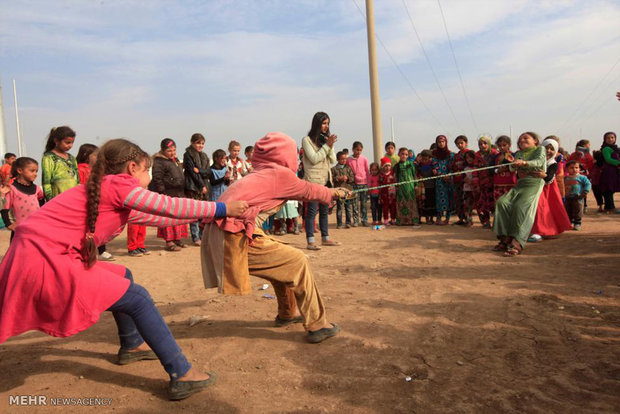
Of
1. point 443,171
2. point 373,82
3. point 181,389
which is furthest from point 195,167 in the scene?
point 373,82

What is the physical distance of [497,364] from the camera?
3172 millimetres

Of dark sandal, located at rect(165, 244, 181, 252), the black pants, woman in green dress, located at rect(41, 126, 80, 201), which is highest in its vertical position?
woman in green dress, located at rect(41, 126, 80, 201)

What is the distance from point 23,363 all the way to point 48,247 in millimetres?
1574

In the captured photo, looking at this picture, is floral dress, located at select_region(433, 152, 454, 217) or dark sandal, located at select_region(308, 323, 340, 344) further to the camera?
floral dress, located at select_region(433, 152, 454, 217)

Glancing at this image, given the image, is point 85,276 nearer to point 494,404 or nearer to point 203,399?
point 203,399

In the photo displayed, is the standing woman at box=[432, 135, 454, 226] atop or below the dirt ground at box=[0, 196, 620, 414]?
atop

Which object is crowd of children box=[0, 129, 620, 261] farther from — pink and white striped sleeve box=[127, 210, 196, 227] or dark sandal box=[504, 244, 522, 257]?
pink and white striped sleeve box=[127, 210, 196, 227]

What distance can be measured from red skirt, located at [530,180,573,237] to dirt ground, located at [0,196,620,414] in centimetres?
178

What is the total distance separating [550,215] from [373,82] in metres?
9.05

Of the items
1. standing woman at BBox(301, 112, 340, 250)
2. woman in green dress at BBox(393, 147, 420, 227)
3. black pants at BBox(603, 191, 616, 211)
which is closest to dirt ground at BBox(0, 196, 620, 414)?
standing woman at BBox(301, 112, 340, 250)

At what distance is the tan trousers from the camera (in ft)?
11.5

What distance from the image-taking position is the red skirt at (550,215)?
25.4 ft

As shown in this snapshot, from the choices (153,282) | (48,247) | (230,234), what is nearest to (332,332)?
(230,234)

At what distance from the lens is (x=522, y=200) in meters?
6.89
